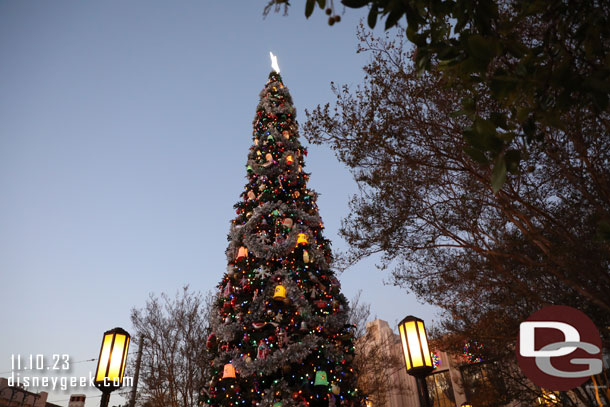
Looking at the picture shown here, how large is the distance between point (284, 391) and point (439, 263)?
459 centimetres

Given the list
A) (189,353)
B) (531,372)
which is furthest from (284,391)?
(189,353)

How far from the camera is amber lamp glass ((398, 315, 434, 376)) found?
4602mm

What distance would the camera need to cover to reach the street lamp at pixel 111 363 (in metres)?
5.12

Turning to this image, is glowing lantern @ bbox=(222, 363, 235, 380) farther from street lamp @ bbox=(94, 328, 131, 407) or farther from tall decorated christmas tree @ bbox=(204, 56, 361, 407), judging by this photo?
street lamp @ bbox=(94, 328, 131, 407)

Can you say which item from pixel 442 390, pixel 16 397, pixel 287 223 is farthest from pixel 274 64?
pixel 442 390

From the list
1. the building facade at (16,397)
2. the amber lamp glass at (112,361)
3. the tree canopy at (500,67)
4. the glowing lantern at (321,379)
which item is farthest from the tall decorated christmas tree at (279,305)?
the building facade at (16,397)

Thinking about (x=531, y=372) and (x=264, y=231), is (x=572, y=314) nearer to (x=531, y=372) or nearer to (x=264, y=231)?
(x=531, y=372)

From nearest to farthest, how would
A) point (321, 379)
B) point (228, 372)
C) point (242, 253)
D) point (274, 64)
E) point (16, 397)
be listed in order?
point (321, 379)
point (228, 372)
point (242, 253)
point (274, 64)
point (16, 397)

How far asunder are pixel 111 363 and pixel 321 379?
11.5 ft

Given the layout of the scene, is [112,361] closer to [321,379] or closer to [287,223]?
[321,379]

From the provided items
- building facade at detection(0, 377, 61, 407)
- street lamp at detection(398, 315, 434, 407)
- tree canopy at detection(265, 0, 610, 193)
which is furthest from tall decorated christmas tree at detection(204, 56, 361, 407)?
building facade at detection(0, 377, 61, 407)

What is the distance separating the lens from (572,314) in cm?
369

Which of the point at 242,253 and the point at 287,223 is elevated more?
the point at 287,223

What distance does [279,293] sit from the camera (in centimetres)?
738
